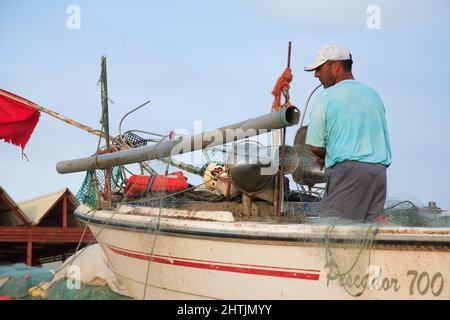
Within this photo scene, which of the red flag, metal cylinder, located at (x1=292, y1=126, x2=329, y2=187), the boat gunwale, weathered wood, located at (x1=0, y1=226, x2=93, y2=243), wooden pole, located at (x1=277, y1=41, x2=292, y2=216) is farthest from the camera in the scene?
weathered wood, located at (x1=0, y1=226, x2=93, y2=243)

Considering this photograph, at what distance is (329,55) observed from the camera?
4598 millimetres

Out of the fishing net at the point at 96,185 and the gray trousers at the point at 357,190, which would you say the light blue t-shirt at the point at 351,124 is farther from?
the fishing net at the point at 96,185

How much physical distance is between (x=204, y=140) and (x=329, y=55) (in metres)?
1.38

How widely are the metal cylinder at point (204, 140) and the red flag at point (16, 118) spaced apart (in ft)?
4.71

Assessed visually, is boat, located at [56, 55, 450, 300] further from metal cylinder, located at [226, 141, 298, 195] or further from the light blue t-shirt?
the light blue t-shirt

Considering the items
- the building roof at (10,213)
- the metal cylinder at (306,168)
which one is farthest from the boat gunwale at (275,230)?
the building roof at (10,213)

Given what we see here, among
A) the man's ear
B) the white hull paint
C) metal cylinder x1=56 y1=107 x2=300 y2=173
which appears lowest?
the white hull paint

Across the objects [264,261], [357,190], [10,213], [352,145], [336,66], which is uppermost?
[336,66]

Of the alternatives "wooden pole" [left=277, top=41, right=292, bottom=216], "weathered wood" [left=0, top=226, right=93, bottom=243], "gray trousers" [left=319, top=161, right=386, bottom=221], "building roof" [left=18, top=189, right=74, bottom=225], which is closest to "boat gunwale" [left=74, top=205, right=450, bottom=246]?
"gray trousers" [left=319, top=161, right=386, bottom=221]

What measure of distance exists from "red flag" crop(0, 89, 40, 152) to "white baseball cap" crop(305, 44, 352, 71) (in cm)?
460

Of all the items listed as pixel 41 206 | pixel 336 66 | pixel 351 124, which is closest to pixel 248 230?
pixel 351 124

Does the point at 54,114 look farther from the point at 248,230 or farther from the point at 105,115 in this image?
the point at 248,230

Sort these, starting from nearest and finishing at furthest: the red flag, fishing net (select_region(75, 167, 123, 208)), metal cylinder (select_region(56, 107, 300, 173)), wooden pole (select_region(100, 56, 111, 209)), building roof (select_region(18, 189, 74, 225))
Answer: metal cylinder (select_region(56, 107, 300, 173)) → wooden pole (select_region(100, 56, 111, 209)) → fishing net (select_region(75, 167, 123, 208)) → the red flag → building roof (select_region(18, 189, 74, 225))

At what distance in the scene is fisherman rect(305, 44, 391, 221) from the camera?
4.37 meters
